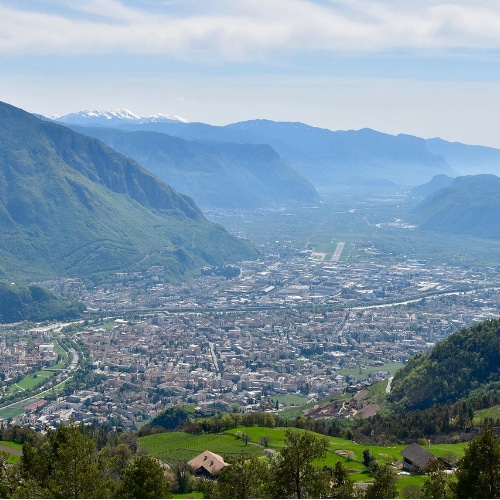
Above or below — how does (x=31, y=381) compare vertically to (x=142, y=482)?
below

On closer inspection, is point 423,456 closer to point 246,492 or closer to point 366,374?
point 246,492

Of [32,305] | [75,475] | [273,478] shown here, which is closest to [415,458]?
[273,478]

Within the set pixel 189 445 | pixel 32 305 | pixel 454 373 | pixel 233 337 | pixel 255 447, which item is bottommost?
pixel 233 337

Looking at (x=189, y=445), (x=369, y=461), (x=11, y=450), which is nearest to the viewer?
(x=369, y=461)

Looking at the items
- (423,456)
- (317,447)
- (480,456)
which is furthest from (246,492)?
(423,456)

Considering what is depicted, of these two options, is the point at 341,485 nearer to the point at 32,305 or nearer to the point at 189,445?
the point at 189,445

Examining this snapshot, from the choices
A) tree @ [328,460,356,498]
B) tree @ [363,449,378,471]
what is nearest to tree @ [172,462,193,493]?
tree @ [363,449,378,471]

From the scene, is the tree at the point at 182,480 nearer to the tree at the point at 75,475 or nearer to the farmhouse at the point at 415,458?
the farmhouse at the point at 415,458
